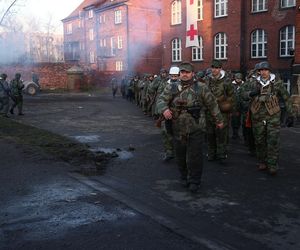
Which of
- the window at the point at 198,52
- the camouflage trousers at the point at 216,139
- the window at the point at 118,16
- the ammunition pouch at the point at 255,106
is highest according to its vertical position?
the window at the point at 118,16

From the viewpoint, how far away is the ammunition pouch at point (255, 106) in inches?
281

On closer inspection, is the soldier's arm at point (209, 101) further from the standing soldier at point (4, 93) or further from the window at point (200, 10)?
the window at point (200, 10)

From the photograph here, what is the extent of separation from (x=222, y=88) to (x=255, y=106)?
44.0 inches

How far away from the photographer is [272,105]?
7012mm

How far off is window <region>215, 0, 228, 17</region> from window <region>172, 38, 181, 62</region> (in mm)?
→ 4624

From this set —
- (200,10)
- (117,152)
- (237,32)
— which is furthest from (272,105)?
(200,10)

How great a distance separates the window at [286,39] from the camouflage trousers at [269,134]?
22.5m

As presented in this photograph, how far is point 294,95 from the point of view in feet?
53.2

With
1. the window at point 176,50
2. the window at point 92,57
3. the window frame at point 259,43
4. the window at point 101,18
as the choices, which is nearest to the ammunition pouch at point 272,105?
the window frame at point 259,43

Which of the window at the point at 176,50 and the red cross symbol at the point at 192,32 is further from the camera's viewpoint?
the window at the point at 176,50

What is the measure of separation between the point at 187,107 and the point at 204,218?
1738 mm

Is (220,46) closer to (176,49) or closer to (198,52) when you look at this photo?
(198,52)

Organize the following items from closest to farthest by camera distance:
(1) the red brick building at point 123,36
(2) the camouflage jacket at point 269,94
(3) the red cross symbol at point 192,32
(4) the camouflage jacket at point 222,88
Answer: (2) the camouflage jacket at point 269,94 < (4) the camouflage jacket at point 222,88 < (3) the red cross symbol at point 192,32 < (1) the red brick building at point 123,36

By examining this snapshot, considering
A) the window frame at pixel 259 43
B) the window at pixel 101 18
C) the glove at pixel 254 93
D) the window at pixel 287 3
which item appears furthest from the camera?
the window at pixel 101 18
